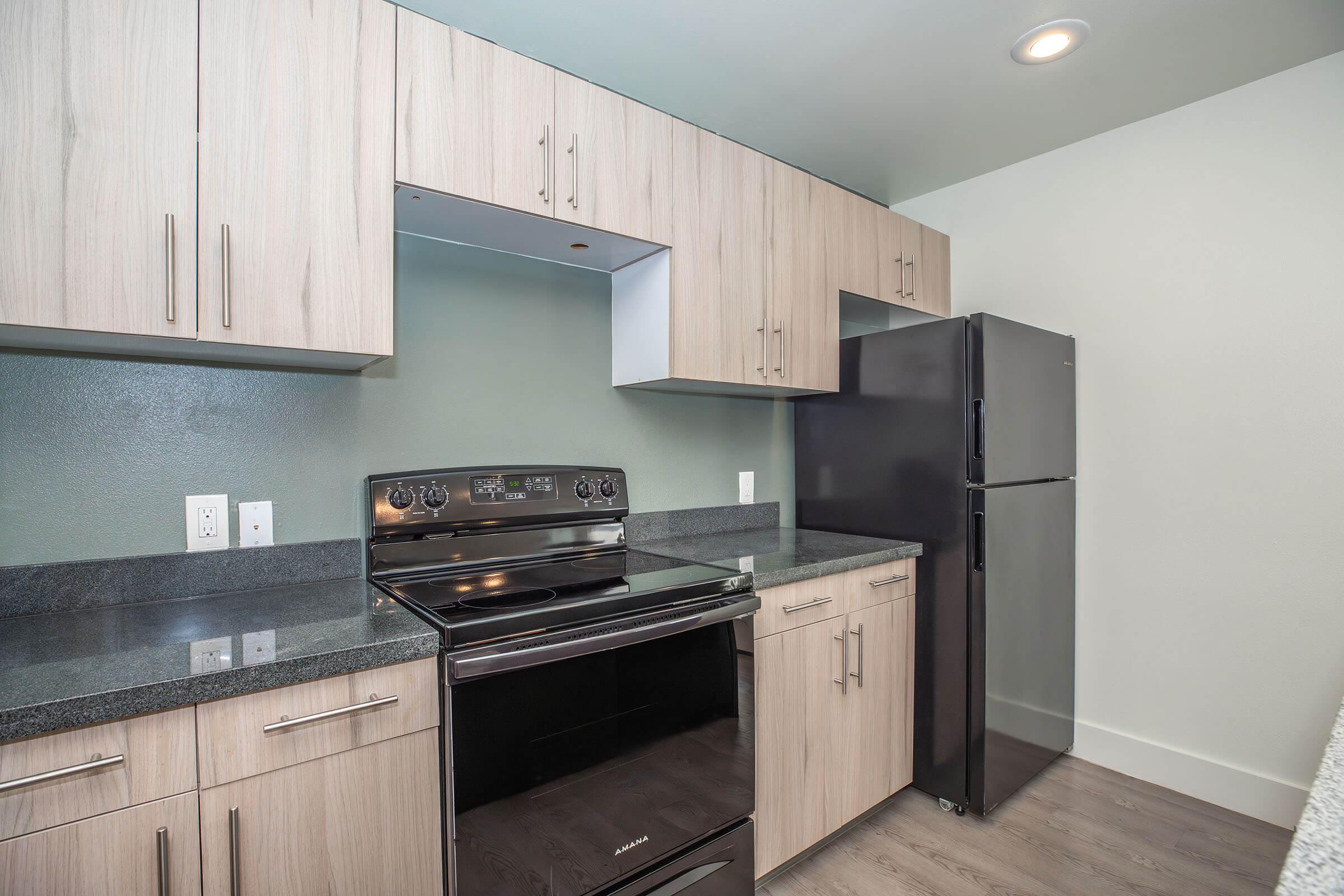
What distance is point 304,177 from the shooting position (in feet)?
4.30

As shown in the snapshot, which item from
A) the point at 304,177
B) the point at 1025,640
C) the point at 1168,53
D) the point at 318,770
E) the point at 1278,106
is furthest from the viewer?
the point at 1025,640

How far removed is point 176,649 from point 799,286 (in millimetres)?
1979

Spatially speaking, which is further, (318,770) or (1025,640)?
(1025,640)

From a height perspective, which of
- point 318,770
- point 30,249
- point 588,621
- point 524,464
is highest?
point 30,249

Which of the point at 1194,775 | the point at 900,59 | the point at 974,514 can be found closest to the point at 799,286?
the point at 900,59

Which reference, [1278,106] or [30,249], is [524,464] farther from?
[1278,106]

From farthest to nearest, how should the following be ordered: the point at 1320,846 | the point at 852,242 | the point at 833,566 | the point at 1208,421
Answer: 1. the point at 852,242
2. the point at 1208,421
3. the point at 833,566
4. the point at 1320,846

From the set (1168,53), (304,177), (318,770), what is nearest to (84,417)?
(304,177)

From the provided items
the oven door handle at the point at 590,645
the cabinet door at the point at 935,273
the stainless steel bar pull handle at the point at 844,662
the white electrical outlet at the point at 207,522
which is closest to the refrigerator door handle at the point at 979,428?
the stainless steel bar pull handle at the point at 844,662

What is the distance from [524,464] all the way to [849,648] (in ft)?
3.84

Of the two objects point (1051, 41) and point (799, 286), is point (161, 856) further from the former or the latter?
point (1051, 41)

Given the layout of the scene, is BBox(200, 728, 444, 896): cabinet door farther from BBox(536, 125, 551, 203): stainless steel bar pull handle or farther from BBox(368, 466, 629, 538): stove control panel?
BBox(536, 125, 551, 203): stainless steel bar pull handle

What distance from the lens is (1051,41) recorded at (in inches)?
73.0

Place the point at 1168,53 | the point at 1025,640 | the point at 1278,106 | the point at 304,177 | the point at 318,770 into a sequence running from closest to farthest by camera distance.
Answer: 1. the point at 318,770
2. the point at 304,177
3. the point at 1168,53
4. the point at 1278,106
5. the point at 1025,640
